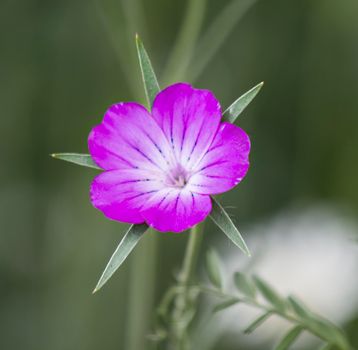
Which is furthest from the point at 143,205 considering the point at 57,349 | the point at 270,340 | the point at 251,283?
the point at 57,349

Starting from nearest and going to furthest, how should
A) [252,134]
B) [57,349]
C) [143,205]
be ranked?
1. [143,205]
2. [57,349]
3. [252,134]

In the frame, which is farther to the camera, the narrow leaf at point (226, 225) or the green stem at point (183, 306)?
the green stem at point (183, 306)

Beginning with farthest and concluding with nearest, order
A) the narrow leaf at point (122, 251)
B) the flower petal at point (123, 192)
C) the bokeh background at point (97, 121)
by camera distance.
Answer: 1. the bokeh background at point (97, 121)
2. the flower petal at point (123, 192)
3. the narrow leaf at point (122, 251)

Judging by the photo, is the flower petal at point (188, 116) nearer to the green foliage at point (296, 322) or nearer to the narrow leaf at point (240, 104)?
the narrow leaf at point (240, 104)

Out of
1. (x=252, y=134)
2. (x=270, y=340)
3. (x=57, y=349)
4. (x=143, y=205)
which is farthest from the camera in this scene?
(x=252, y=134)

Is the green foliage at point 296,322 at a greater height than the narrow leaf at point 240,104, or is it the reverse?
the narrow leaf at point 240,104

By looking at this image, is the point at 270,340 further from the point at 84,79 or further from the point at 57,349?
the point at 84,79

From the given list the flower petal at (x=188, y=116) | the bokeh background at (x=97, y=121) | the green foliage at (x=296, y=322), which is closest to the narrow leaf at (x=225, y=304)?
the green foliage at (x=296, y=322)

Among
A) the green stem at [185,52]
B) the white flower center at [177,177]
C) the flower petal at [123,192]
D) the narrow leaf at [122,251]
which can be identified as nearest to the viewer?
the narrow leaf at [122,251]
